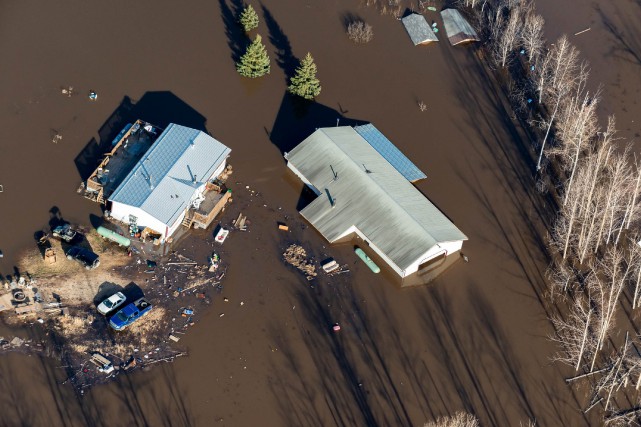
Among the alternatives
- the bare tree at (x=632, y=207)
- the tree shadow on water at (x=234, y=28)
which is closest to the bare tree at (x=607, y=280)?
the bare tree at (x=632, y=207)

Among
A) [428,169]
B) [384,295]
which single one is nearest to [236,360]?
[384,295]

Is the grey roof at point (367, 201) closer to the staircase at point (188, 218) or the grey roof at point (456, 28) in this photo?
the staircase at point (188, 218)

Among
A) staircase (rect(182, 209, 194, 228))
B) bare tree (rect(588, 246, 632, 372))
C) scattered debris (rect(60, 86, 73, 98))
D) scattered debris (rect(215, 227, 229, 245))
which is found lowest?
bare tree (rect(588, 246, 632, 372))

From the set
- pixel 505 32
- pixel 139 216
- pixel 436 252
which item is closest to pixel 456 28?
pixel 505 32

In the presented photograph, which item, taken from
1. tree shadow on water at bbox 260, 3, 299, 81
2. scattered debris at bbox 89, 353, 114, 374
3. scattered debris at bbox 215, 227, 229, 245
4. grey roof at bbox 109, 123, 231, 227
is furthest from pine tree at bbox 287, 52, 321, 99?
scattered debris at bbox 89, 353, 114, 374

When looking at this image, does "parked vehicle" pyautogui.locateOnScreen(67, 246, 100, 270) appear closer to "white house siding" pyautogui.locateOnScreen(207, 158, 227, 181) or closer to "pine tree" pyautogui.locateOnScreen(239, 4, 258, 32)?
"white house siding" pyautogui.locateOnScreen(207, 158, 227, 181)

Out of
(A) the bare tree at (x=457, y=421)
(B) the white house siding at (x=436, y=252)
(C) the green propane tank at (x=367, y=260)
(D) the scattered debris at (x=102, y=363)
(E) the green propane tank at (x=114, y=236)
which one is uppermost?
(E) the green propane tank at (x=114, y=236)

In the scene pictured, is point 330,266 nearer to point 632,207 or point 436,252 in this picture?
point 436,252
